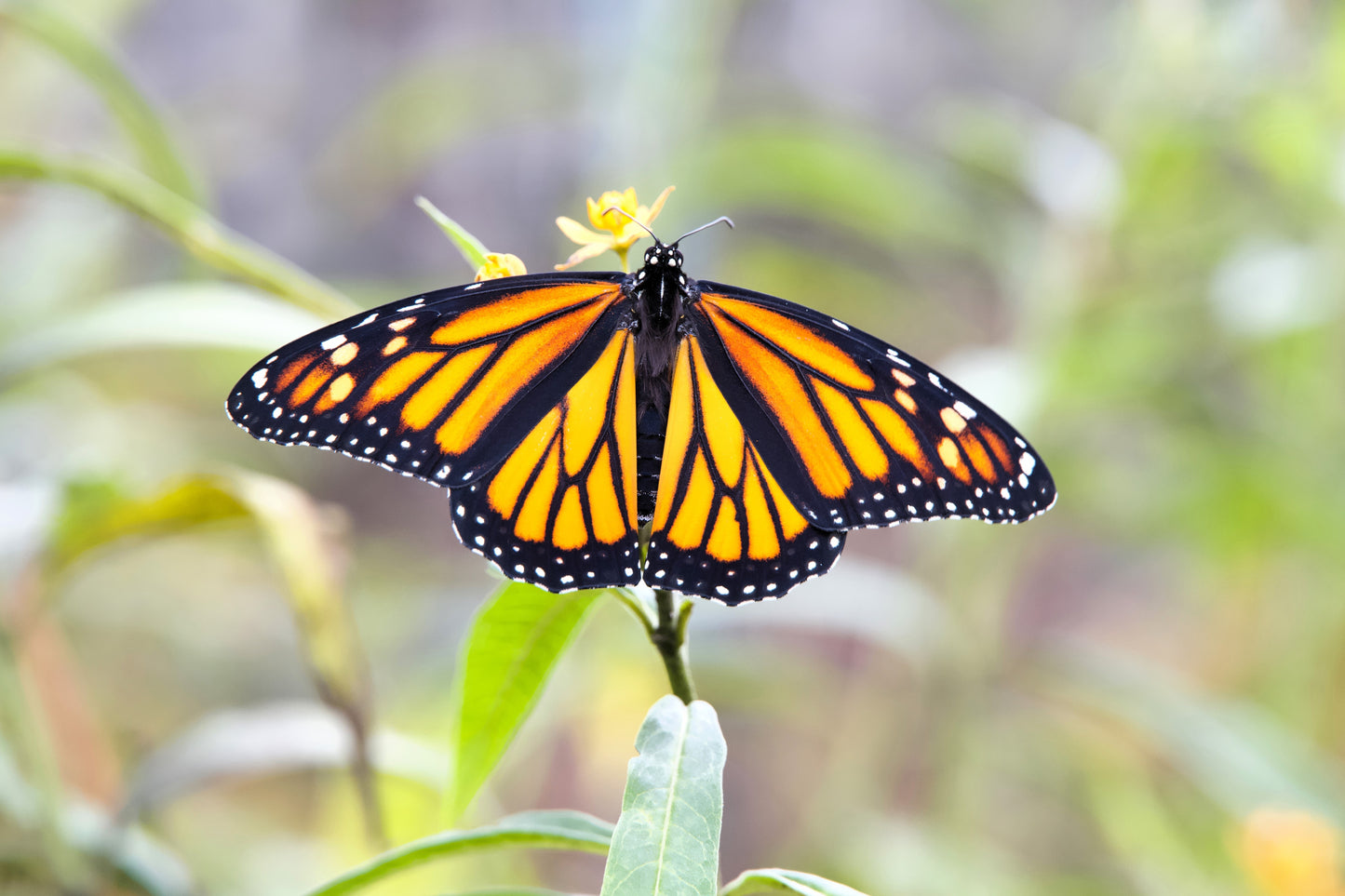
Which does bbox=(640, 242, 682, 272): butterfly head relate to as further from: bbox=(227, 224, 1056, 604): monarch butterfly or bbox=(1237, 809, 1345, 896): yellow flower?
bbox=(1237, 809, 1345, 896): yellow flower

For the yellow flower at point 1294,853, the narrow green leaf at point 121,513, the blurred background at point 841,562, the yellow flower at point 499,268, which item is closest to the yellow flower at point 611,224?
the yellow flower at point 499,268

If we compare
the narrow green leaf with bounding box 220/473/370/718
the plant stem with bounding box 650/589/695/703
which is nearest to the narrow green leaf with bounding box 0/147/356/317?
the narrow green leaf with bounding box 220/473/370/718

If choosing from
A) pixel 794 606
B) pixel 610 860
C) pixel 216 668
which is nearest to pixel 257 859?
pixel 216 668

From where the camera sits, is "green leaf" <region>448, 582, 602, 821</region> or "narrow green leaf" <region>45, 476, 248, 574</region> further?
"narrow green leaf" <region>45, 476, 248, 574</region>

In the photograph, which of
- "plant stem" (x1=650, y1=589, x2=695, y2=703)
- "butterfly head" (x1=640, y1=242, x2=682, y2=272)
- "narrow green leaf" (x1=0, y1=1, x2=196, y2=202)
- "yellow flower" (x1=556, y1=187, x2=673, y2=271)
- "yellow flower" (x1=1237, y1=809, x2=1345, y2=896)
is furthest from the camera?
"yellow flower" (x1=1237, y1=809, x2=1345, y2=896)

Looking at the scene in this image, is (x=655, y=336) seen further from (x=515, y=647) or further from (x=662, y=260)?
(x=515, y=647)

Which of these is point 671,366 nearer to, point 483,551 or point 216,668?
point 483,551
